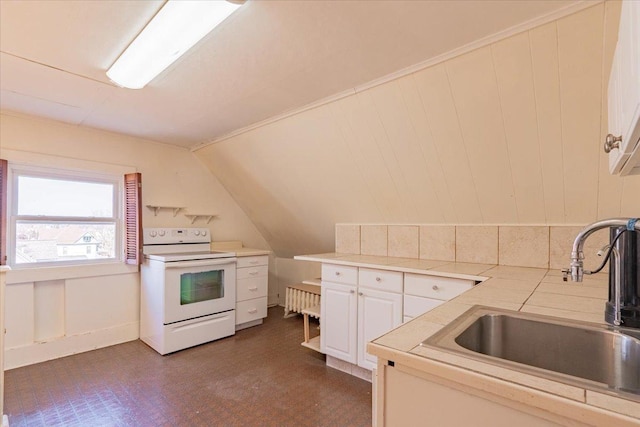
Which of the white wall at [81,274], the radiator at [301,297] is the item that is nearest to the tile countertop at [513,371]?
the radiator at [301,297]

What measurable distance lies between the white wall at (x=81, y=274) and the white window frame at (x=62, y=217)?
0.24 feet

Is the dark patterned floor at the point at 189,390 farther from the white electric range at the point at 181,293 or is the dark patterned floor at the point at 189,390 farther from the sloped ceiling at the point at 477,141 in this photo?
the sloped ceiling at the point at 477,141

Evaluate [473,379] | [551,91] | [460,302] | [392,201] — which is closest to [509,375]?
[473,379]

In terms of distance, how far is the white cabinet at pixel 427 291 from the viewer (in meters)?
2.03

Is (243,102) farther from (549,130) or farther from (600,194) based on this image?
(600,194)

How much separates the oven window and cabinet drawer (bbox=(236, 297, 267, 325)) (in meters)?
0.34

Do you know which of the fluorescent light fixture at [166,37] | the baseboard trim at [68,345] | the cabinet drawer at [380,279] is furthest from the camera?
the baseboard trim at [68,345]

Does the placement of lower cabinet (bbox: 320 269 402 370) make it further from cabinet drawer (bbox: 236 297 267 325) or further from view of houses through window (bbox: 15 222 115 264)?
view of houses through window (bbox: 15 222 115 264)

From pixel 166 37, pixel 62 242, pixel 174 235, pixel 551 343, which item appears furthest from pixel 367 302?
pixel 62 242

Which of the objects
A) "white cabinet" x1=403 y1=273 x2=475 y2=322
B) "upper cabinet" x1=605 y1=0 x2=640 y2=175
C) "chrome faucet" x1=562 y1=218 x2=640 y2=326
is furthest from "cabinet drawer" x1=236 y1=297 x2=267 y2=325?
"upper cabinet" x1=605 y1=0 x2=640 y2=175

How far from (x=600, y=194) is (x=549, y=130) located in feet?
1.82

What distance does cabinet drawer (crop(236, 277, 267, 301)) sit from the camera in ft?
12.1

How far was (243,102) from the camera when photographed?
2.48m

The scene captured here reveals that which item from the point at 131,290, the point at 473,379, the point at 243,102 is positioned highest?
the point at 243,102
